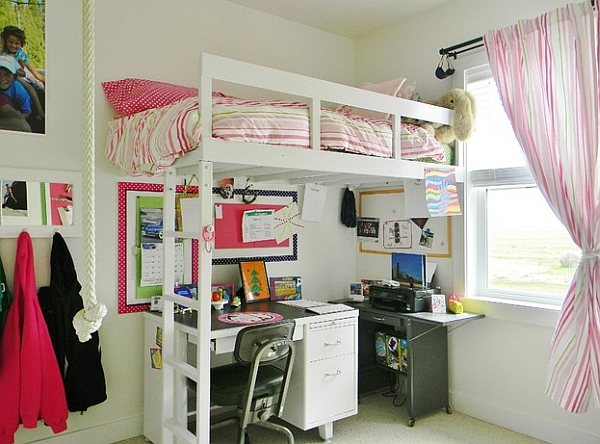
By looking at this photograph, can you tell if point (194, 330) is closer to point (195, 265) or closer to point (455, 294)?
point (195, 265)

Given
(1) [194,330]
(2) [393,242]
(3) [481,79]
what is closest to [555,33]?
(3) [481,79]

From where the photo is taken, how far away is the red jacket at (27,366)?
239cm

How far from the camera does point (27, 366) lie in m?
2.40

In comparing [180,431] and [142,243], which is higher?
[142,243]

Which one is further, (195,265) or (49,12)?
(195,265)

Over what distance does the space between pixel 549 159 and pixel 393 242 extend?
1.39 meters

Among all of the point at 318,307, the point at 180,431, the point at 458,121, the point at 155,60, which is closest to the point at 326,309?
the point at 318,307

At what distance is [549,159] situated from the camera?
2578 millimetres

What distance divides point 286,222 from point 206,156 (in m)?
1.60

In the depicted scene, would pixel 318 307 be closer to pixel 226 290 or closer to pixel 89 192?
pixel 226 290

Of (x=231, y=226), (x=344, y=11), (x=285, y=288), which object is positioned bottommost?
(x=285, y=288)

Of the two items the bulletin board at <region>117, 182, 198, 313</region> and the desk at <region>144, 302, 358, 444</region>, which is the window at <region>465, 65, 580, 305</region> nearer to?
the desk at <region>144, 302, 358, 444</region>

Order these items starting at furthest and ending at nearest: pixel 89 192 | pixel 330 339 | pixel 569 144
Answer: pixel 330 339
pixel 569 144
pixel 89 192

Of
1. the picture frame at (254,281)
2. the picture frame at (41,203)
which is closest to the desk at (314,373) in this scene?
the picture frame at (254,281)
